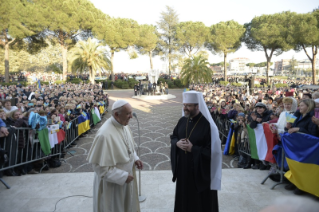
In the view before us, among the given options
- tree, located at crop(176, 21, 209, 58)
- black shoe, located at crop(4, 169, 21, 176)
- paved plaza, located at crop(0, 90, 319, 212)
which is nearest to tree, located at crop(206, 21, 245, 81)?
tree, located at crop(176, 21, 209, 58)

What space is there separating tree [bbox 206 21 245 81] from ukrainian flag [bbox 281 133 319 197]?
32380 mm

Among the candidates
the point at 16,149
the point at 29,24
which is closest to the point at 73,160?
the point at 16,149

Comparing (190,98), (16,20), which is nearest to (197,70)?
(190,98)

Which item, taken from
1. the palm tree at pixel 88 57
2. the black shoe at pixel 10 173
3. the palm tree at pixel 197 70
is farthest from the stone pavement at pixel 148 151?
the palm tree at pixel 88 57

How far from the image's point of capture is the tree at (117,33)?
103 feet

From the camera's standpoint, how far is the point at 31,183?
164 inches

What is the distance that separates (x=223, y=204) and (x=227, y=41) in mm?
33371

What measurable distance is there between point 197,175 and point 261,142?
8.71 ft

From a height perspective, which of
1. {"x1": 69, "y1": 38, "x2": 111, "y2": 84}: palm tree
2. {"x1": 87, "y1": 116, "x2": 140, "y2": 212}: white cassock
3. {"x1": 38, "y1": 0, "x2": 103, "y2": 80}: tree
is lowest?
{"x1": 87, "y1": 116, "x2": 140, "y2": 212}: white cassock

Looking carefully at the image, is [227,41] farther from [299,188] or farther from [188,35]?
[299,188]

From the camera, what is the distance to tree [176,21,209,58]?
119ft

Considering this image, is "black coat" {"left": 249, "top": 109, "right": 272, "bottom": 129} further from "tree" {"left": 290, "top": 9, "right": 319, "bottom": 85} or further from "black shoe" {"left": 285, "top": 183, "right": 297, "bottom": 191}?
"tree" {"left": 290, "top": 9, "right": 319, "bottom": 85}

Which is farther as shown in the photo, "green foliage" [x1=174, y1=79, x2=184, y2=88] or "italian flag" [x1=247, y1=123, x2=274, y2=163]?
"green foliage" [x1=174, y1=79, x2=184, y2=88]

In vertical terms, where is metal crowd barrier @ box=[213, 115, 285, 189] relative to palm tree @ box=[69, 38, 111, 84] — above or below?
below
